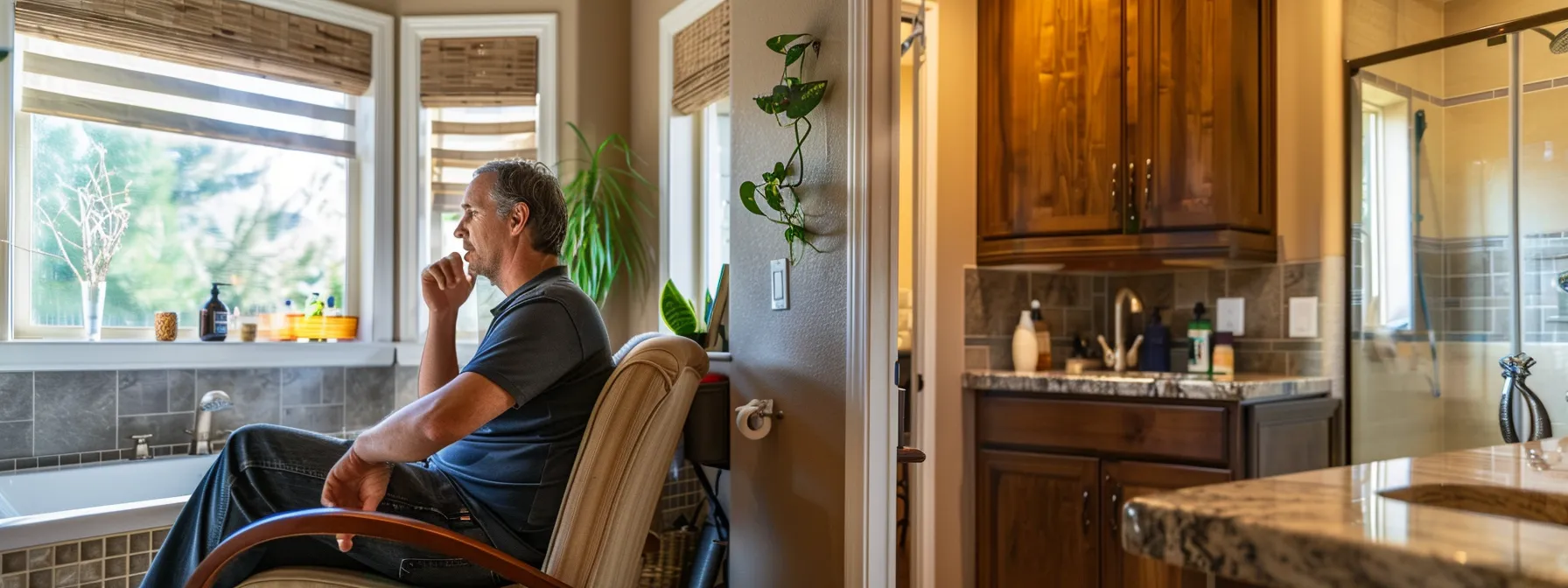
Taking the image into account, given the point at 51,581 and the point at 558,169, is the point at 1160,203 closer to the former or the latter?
the point at 558,169

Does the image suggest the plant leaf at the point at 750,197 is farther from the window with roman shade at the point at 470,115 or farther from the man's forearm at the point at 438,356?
the window with roman shade at the point at 470,115

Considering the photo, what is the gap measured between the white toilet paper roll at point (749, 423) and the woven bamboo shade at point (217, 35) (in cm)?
225

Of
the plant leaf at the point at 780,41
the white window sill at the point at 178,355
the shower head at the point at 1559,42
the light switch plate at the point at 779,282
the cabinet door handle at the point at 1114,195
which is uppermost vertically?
the shower head at the point at 1559,42

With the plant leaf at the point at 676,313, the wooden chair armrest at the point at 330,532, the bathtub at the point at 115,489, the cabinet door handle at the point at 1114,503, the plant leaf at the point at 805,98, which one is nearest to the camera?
the wooden chair armrest at the point at 330,532

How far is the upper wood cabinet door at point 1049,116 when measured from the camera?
9.57 feet

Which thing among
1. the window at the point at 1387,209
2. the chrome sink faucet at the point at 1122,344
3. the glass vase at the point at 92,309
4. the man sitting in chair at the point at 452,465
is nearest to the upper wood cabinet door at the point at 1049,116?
the chrome sink faucet at the point at 1122,344

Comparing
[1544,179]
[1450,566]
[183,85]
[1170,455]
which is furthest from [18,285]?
[1544,179]

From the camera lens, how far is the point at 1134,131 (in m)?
2.89

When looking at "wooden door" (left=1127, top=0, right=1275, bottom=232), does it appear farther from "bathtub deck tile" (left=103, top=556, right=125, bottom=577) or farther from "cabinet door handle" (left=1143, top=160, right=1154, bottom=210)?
"bathtub deck tile" (left=103, top=556, right=125, bottom=577)

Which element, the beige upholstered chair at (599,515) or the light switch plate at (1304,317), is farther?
the light switch plate at (1304,317)

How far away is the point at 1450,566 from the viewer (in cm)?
41

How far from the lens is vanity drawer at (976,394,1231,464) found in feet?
8.39

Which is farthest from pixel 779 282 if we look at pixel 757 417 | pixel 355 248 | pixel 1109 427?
pixel 355 248

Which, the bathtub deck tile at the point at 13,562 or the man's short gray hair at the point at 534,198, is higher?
the man's short gray hair at the point at 534,198
